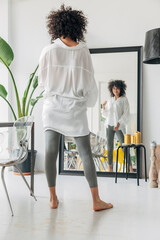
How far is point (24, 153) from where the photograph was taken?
2498 millimetres

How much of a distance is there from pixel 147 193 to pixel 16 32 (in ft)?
9.41

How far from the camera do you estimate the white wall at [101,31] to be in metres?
3.90

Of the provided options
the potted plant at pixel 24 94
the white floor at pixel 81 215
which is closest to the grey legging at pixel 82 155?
the white floor at pixel 81 215

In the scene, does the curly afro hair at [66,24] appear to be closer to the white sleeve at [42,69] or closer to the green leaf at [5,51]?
the white sleeve at [42,69]

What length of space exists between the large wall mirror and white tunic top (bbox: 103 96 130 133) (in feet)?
0.16

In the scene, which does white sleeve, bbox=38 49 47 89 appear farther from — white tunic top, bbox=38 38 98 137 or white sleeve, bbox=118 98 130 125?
white sleeve, bbox=118 98 130 125

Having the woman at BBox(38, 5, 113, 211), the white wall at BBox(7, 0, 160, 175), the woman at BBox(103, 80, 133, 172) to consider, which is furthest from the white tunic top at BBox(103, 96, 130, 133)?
the woman at BBox(38, 5, 113, 211)

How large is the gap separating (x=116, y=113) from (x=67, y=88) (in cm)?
165

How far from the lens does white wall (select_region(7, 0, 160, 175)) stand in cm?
390

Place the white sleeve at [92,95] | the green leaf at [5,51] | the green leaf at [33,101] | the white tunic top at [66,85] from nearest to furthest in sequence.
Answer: the white tunic top at [66,85] → the white sleeve at [92,95] → the green leaf at [5,51] → the green leaf at [33,101]

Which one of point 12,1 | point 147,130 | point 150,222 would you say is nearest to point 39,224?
point 150,222

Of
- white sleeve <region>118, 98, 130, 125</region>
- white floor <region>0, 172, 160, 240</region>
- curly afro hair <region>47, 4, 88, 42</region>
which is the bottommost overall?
white floor <region>0, 172, 160, 240</region>

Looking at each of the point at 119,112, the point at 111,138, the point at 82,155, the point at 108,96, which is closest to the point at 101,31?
the point at 108,96

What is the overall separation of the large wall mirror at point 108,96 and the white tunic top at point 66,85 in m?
1.56
